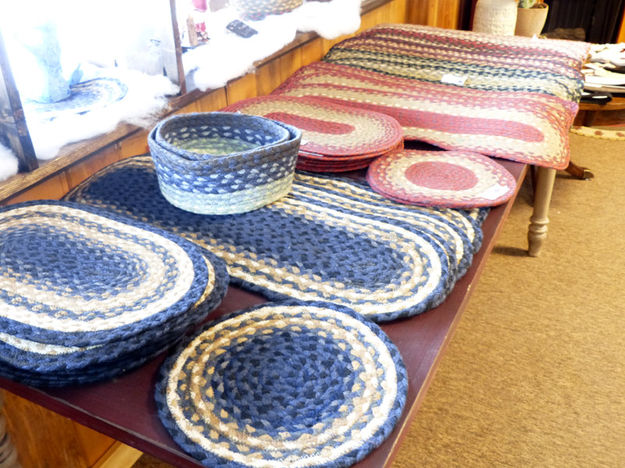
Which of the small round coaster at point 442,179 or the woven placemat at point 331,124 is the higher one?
the woven placemat at point 331,124

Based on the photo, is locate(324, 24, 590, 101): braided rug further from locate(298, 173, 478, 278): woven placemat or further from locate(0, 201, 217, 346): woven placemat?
locate(0, 201, 217, 346): woven placemat

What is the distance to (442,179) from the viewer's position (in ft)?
2.91

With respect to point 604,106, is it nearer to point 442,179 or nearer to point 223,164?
point 442,179

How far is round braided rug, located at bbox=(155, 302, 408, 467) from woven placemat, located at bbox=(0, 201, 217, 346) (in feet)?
0.18

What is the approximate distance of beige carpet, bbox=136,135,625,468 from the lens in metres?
1.18

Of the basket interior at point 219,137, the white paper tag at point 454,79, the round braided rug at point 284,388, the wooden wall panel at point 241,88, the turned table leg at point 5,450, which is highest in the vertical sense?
the basket interior at point 219,137

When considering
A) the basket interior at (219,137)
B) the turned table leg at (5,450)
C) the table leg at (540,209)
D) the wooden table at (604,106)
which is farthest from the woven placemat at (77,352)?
the wooden table at (604,106)

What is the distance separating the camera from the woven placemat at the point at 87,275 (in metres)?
0.52

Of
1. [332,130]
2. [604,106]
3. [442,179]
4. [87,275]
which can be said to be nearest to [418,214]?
[442,179]

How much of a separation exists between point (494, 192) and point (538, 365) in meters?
0.69

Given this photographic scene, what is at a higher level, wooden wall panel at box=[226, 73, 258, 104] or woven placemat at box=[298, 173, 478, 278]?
wooden wall panel at box=[226, 73, 258, 104]

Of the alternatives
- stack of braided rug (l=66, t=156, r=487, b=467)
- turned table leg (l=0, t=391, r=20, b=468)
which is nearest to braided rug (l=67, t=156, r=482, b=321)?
stack of braided rug (l=66, t=156, r=487, b=467)

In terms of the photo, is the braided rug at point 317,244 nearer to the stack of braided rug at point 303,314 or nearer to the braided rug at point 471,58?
the stack of braided rug at point 303,314

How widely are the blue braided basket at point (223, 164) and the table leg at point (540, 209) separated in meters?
0.92
